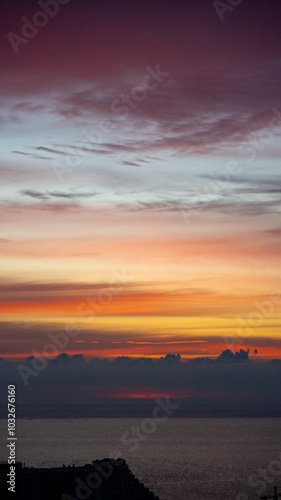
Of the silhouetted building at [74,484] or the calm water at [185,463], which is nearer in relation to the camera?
the silhouetted building at [74,484]

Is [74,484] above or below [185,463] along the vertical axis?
below

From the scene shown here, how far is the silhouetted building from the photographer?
221 feet

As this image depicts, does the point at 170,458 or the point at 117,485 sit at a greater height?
the point at 170,458

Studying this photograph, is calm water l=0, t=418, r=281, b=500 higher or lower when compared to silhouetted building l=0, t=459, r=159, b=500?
higher

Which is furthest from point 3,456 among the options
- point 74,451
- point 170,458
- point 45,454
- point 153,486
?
point 153,486

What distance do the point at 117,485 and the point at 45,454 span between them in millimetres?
111688

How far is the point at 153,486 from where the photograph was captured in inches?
4712

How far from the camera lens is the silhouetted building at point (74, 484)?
67312mm

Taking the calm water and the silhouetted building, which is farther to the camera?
the calm water

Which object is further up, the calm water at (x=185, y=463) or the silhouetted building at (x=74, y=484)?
the calm water at (x=185, y=463)

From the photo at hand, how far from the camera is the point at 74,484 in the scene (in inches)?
2717

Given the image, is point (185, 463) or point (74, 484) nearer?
point (74, 484)

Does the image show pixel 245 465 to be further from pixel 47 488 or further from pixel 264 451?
pixel 47 488

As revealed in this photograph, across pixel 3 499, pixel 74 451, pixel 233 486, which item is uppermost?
pixel 74 451
